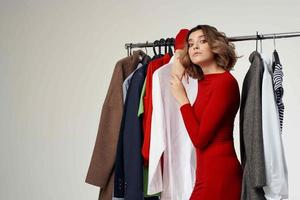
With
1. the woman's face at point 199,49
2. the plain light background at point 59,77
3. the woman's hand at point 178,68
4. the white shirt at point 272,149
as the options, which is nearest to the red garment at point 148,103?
the woman's hand at point 178,68

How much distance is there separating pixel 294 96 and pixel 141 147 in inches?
52.6

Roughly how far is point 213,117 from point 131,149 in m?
0.52

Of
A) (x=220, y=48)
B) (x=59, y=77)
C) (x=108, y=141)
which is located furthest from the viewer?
(x=59, y=77)

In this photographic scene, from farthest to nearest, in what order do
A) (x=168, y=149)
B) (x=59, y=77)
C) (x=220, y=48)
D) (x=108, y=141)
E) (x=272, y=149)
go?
(x=59, y=77), (x=108, y=141), (x=168, y=149), (x=220, y=48), (x=272, y=149)

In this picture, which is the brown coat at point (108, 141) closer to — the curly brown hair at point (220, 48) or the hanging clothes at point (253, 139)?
the curly brown hair at point (220, 48)

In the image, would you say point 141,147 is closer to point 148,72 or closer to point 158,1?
point 148,72

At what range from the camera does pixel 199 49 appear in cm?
219

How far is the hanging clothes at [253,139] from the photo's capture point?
196cm

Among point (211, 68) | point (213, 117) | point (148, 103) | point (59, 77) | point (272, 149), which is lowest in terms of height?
point (272, 149)

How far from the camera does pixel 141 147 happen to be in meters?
2.38

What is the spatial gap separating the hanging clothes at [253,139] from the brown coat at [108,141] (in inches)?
26.9

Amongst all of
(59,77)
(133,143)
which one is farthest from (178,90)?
(59,77)

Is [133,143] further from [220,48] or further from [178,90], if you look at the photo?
[220,48]

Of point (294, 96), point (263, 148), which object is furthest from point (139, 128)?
point (294, 96)
